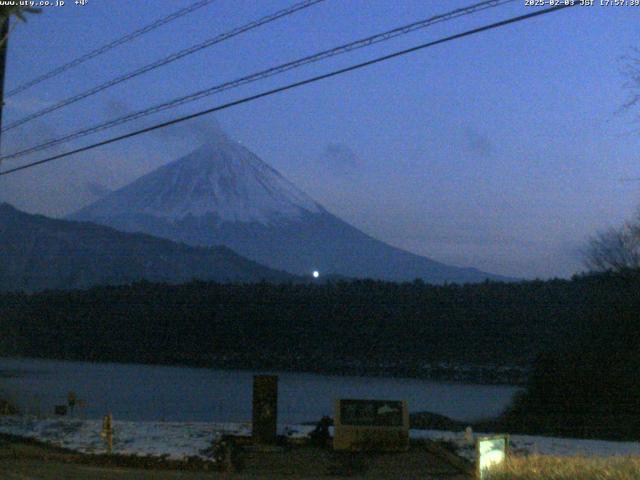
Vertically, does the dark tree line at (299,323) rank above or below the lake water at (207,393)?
above

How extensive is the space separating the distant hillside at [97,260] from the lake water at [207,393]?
59.7 m

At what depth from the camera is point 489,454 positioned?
10016 mm

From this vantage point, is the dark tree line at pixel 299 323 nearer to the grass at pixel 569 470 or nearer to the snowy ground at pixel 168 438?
the snowy ground at pixel 168 438

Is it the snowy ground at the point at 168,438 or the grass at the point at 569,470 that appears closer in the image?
the grass at the point at 569,470

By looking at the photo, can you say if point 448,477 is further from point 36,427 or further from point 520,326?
point 520,326

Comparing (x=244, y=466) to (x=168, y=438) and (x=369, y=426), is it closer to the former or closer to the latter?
(x=369, y=426)

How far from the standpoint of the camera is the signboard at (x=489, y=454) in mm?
9727

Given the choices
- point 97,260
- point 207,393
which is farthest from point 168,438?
point 97,260

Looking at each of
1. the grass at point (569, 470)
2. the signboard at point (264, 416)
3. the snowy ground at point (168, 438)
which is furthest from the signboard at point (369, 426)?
the grass at point (569, 470)

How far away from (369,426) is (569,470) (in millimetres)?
12122

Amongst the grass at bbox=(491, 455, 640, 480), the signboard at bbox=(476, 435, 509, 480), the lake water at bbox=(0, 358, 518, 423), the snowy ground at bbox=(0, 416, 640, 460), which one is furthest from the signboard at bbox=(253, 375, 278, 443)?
the grass at bbox=(491, 455, 640, 480)

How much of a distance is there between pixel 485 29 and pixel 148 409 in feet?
88.2

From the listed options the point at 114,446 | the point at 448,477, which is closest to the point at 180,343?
the point at 114,446

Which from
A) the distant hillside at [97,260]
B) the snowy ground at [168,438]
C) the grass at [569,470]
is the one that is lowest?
the snowy ground at [168,438]
